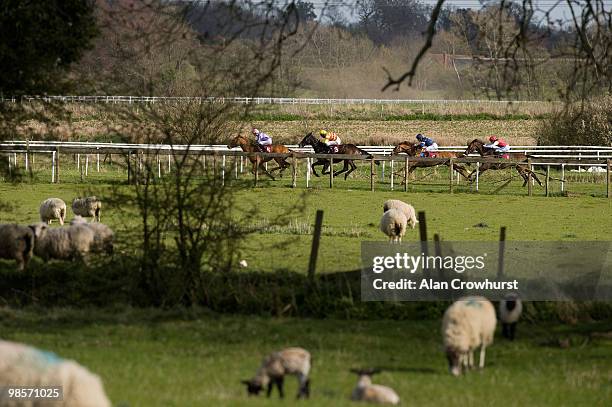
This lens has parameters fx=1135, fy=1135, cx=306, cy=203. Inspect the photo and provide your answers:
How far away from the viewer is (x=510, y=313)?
1398 cm

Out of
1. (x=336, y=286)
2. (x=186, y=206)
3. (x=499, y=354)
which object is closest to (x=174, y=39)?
(x=186, y=206)

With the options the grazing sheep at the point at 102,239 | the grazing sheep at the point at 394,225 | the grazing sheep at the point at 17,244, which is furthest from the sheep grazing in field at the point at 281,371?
the grazing sheep at the point at 394,225

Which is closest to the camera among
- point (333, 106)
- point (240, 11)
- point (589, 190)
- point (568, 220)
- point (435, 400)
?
point (435, 400)

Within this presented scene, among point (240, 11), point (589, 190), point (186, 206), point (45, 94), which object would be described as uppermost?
point (240, 11)

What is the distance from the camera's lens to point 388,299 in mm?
15984

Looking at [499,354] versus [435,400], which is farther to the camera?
[499,354]

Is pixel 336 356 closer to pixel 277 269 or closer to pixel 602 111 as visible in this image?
pixel 277 269

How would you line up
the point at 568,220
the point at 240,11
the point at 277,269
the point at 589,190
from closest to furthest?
the point at 240,11
the point at 277,269
the point at 568,220
the point at 589,190

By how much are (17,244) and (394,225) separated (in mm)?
7745

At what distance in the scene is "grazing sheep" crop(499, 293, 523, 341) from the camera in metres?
14.0

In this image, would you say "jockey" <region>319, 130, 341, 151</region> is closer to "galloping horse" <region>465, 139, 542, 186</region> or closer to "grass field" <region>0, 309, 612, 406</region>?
"galloping horse" <region>465, 139, 542, 186</region>

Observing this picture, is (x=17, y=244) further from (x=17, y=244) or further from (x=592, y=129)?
(x=592, y=129)

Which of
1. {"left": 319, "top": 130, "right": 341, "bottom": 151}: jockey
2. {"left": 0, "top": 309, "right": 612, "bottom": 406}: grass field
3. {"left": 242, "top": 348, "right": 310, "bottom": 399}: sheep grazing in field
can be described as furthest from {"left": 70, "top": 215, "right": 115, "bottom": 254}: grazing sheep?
{"left": 319, "top": 130, "right": 341, "bottom": 151}: jockey

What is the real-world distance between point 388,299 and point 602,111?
4015cm
